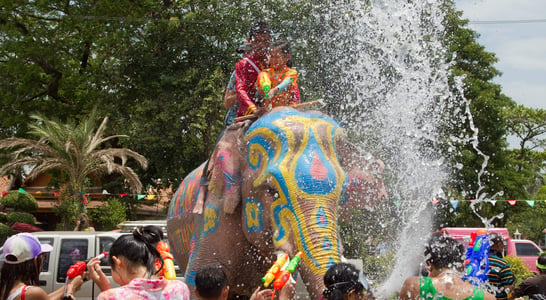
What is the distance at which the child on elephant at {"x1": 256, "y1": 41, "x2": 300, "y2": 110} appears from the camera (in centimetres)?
736

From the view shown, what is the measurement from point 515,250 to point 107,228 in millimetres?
12886

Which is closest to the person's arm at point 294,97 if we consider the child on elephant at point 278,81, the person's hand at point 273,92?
the child on elephant at point 278,81

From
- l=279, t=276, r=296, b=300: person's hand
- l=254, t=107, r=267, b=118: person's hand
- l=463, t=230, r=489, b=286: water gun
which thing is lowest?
l=463, t=230, r=489, b=286: water gun

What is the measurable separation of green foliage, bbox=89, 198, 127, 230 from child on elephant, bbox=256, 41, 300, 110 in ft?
44.4

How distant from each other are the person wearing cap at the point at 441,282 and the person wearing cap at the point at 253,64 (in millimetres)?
3443

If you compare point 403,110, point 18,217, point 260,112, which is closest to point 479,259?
point 403,110

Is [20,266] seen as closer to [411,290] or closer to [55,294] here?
[55,294]

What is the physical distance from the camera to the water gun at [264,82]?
7.30 m

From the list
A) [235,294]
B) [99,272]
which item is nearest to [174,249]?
[235,294]

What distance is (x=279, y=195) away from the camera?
6223 millimetres

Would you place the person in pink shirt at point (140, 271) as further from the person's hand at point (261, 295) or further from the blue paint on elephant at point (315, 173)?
the blue paint on elephant at point (315, 173)

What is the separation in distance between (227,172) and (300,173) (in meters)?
0.99

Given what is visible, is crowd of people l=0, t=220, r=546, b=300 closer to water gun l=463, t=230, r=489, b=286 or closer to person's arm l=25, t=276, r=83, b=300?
person's arm l=25, t=276, r=83, b=300

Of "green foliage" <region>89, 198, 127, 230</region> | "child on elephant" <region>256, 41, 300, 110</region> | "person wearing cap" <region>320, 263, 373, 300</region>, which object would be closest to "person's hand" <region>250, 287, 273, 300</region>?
"person wearing cap" <region>320, 263, 373, 300</region>
